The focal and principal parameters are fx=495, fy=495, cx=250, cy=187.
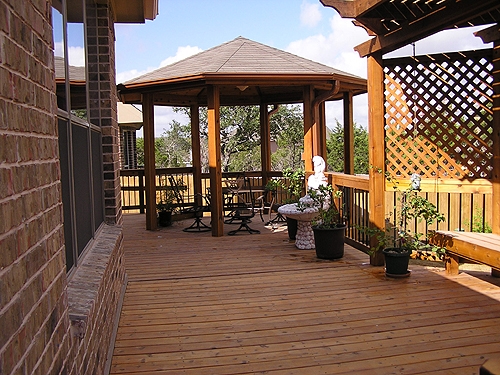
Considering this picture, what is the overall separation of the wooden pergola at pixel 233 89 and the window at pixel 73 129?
4322mm

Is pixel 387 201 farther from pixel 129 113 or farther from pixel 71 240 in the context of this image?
pixel 129 113

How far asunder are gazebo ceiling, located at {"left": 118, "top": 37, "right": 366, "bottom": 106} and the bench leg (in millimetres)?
3927

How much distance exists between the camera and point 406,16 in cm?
505

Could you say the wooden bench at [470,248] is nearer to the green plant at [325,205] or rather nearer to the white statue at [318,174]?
the green plant at [325,205]

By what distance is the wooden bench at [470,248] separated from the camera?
4.42m

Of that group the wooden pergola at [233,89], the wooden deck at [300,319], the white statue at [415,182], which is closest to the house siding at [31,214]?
the wooden deck at [300,319]

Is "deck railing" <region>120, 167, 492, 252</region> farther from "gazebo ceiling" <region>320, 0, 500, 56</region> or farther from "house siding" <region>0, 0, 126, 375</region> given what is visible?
"house siding" <region>0, 0, 126, 375</region>

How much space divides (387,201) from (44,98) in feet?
19.0

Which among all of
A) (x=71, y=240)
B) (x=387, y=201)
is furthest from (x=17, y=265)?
(x=387, y=201)

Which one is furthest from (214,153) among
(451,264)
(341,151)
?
(341,151)

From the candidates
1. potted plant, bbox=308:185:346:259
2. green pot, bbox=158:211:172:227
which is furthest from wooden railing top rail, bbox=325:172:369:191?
green pot, bbox=158:211:172:227

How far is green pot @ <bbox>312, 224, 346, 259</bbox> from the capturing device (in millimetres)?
6164

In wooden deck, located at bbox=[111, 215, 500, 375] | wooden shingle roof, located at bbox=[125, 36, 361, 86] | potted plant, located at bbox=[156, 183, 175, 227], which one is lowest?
wooden deck, located at bbox=[111, 215, 500, 375]

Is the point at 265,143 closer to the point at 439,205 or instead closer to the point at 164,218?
the point at 164,218
